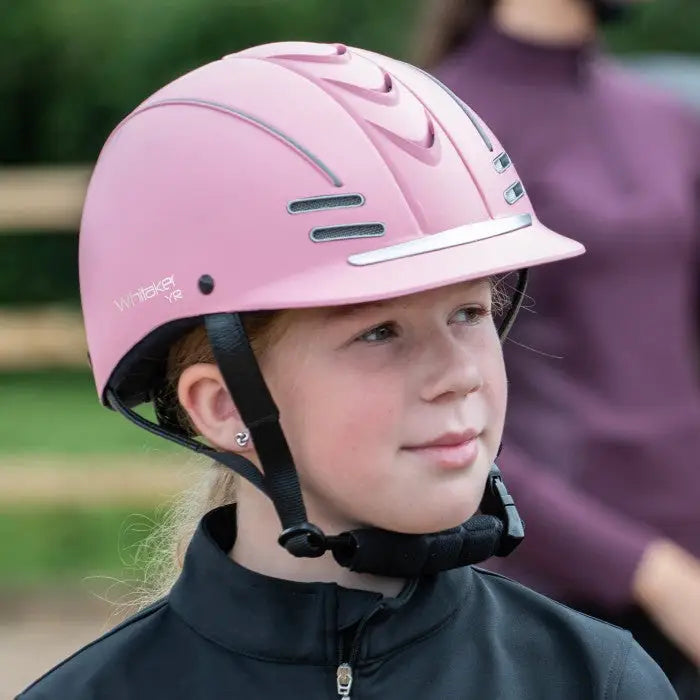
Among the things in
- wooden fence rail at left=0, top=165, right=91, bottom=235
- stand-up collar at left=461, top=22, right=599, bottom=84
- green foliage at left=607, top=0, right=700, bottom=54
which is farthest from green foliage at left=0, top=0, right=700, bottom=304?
stand-up collar at left=461, top=22, right=599, bottom=84

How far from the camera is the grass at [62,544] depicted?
7.96 metres

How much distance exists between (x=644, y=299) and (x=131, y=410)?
1.18m

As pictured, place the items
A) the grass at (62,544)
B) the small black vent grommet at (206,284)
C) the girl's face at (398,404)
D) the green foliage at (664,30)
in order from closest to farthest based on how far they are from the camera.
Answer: the girl's face at (398,404) < the small black vent grommet at (206,284) < the grass at (62,544) < the green foliage at (664,30)

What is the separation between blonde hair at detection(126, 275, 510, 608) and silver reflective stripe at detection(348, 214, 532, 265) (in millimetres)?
137

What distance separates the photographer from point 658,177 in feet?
11.6

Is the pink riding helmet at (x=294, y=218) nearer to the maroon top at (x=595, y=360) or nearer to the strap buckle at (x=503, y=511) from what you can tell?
the strap buckle at (x=503, y=511)

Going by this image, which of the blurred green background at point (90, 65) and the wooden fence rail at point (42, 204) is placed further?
the blurred green background at point (90, 65)

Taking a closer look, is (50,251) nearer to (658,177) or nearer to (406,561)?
(658,177)

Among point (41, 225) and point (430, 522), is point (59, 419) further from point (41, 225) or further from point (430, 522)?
point (430, 522)

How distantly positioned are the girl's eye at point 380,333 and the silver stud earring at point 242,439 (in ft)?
0.75

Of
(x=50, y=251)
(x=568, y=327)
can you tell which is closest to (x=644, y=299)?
(x=568, y=327)

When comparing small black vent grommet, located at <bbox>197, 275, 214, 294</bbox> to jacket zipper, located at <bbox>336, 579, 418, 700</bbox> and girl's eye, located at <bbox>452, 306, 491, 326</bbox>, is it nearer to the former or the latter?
girl's eye, located at <bbox>452, 306, 491, 326</bbox>

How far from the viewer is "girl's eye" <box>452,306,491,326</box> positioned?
7.97ft

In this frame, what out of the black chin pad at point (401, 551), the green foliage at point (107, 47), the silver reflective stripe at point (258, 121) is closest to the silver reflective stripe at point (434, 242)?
the silver reflective stripe at point (258, 121)
